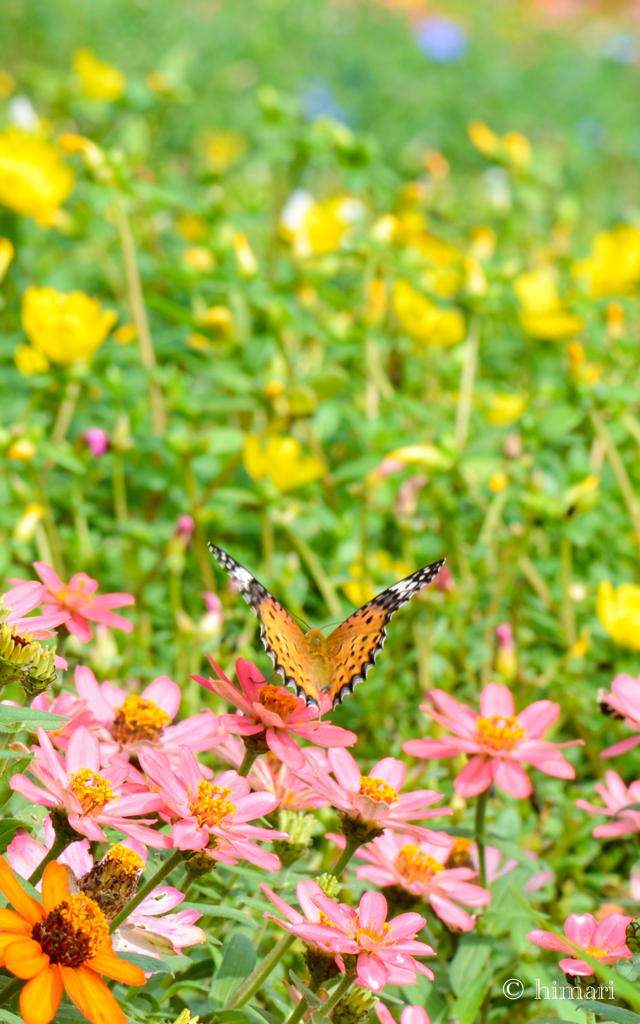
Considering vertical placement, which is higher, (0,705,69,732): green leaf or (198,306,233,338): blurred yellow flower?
(0,705,69,732): green leaf

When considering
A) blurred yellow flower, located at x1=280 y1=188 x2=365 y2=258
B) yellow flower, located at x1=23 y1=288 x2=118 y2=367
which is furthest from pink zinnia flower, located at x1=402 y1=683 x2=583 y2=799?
blurred yellow flower, located at x1=280 y1=188 x2=365 y2=258

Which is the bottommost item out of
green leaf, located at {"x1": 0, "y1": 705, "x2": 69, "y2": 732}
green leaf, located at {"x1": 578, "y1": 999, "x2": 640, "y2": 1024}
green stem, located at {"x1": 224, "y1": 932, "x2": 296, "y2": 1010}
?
green leaf, located at {"x1": 578, "y1": 999, "x2": 640, "y2": 1024}

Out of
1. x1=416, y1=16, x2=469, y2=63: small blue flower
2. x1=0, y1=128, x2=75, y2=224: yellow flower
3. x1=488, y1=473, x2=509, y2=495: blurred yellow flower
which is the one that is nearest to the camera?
x1=488, y1=473, x2=509, y2=495: blurred yellow flower

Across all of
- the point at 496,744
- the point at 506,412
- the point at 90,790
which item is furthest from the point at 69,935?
the point at 506,412

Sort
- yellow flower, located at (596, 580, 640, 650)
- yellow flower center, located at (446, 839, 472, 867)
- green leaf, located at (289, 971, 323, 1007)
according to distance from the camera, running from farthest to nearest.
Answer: yellow flower, located at (596, 580, 640, 650)
yellow flower center, located at (446, 839, 472, 867)
green leaf, located at (289, 971, 323, 1007)

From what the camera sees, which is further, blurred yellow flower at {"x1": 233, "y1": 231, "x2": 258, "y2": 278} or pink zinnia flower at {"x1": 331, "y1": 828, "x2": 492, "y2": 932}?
blurred yellow flower at {"x1": 233, "y1": 231, "x2": 258, "y2": 278}

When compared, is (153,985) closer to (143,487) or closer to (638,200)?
(143,487)

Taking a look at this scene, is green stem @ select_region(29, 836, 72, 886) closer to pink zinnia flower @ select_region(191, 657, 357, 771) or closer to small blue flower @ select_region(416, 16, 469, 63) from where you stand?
pink zinnia flower @ select_region(191, 657, 357, 771)

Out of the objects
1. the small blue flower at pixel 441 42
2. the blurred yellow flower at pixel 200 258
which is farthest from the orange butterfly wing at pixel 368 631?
the small blue flower at pixel 441 42
